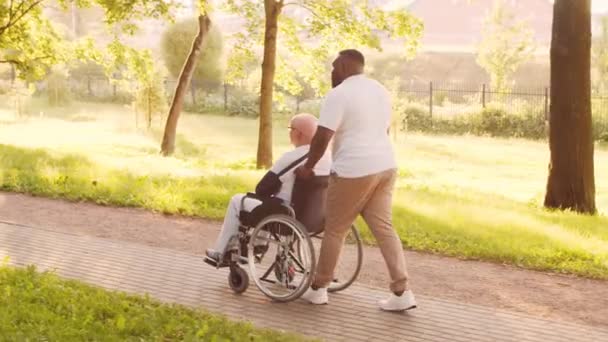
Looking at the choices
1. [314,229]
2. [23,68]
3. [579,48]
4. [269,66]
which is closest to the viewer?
[314,229]

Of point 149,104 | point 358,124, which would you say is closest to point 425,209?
point 358,124

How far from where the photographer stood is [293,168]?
6.60 meters

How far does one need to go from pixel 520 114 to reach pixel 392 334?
31454 millimetres

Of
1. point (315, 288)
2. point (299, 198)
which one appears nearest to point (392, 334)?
point (315, 288)

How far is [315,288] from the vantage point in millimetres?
6543

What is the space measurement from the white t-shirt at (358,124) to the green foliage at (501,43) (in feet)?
126

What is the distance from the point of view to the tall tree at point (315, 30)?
1891 cm

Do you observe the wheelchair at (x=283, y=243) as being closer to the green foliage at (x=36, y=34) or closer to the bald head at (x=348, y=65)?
the bald head at (x=348, y=65)

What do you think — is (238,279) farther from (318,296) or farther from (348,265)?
(348,265)

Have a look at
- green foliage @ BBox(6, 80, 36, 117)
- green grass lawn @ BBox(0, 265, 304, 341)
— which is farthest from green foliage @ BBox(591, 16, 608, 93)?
green grass lawn @ BBox(0, 265, 304, 341)

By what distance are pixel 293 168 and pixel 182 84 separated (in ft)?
57.3

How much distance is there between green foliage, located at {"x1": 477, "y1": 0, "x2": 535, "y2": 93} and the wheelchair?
3806 cm

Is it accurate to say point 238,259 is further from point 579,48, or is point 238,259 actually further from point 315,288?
point 579,48

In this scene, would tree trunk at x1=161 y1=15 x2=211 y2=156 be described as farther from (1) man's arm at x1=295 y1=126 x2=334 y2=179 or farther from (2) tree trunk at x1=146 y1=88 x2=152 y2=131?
(1) man's arm at x1=295 y1=126 x2=334 y2=179
